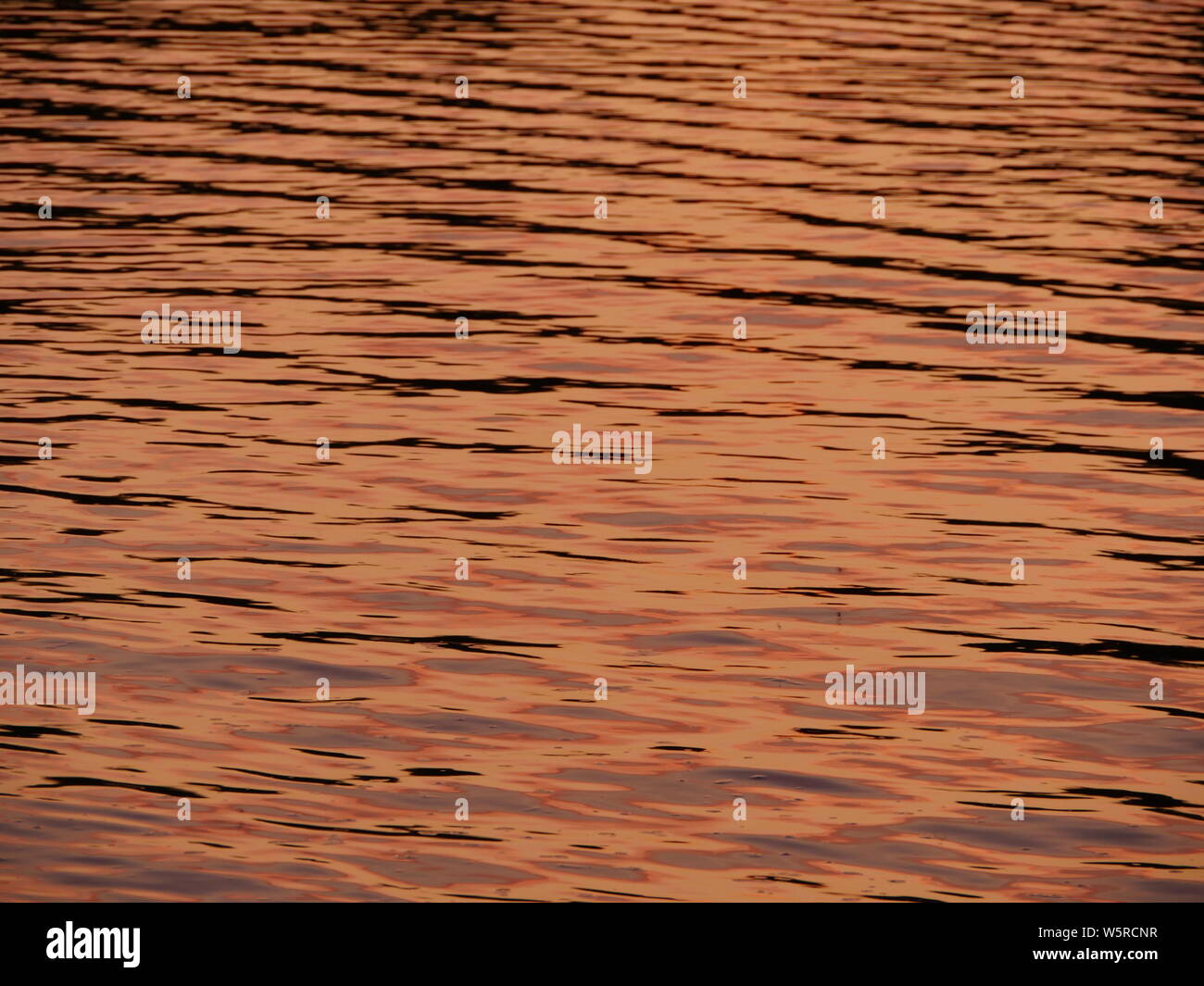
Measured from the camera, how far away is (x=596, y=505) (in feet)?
49.2

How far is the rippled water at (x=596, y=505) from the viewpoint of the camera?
10.3 m

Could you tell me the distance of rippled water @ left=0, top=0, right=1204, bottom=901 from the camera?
10.3 meters

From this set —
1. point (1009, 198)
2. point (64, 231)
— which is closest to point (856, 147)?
point (1009, 198)

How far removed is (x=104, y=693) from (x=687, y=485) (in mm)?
5191
